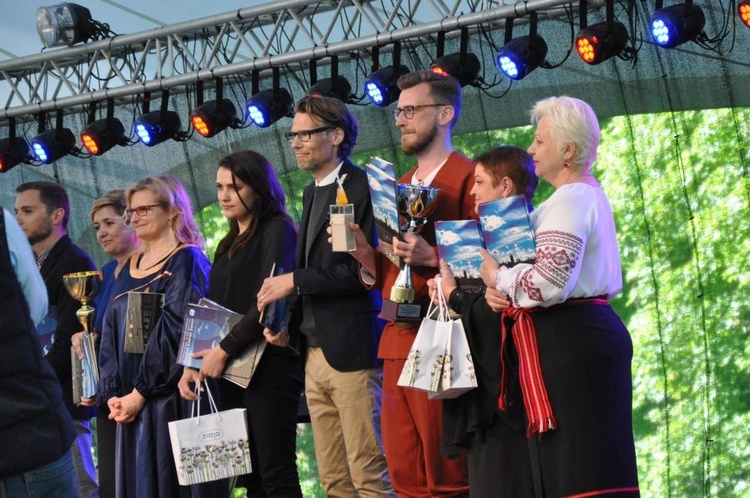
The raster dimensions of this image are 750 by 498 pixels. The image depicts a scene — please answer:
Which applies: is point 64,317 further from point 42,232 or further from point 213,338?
point 213,338

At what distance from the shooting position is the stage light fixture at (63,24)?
25.5ft

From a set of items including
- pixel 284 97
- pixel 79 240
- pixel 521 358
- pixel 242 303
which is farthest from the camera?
pixel 79 240

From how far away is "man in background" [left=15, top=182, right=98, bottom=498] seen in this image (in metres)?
5.06

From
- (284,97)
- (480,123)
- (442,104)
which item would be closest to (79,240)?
(284,97)

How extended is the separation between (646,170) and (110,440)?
11.1 ft

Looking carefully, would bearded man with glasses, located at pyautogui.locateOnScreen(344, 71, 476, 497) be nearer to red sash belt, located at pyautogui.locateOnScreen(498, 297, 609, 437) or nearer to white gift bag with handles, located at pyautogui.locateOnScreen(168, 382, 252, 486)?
red sash belt, located at pyautogui.locateOnScreen(498, 297, 609, 437)

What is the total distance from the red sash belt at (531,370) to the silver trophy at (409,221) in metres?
0.48

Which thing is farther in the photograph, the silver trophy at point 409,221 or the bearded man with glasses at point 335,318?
the bearded man with glasses at point 335,318

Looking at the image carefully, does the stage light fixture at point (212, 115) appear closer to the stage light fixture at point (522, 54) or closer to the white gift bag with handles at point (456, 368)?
the stage light fixture at point (522, 54)

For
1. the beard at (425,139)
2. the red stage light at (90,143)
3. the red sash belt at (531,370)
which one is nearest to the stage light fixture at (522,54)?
the beard at (425,139)

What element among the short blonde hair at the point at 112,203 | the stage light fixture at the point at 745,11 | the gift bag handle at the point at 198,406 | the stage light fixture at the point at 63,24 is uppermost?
the stage light fixture at the point at 63,24

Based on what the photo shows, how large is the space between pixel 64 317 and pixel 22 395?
9.13 ft

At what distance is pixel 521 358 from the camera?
3.09m

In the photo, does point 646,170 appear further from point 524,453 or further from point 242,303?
point 524,453
